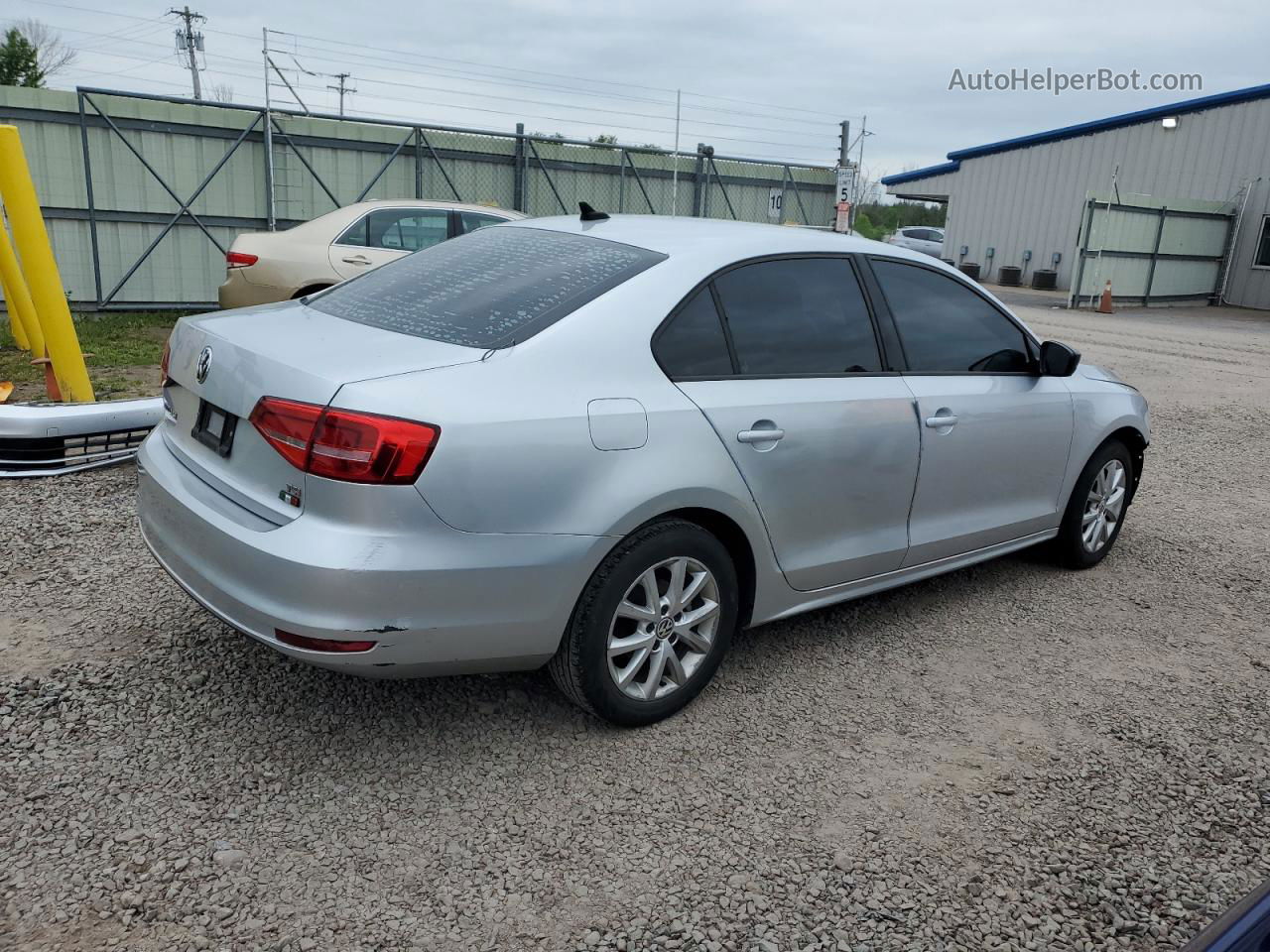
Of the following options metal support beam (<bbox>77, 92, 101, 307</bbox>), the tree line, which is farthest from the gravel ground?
the tree line

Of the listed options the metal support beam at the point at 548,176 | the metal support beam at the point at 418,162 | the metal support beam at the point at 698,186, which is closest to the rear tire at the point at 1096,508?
the metal support beam at the point at 418,162

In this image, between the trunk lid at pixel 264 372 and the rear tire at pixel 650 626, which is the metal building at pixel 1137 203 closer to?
the rear tire at pixel 650 626

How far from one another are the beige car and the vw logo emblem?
581cm

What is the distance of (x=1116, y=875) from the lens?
263 cm

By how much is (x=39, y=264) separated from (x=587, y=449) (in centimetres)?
507

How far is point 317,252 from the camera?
29.6 ft

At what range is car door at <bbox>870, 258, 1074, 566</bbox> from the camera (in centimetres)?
389

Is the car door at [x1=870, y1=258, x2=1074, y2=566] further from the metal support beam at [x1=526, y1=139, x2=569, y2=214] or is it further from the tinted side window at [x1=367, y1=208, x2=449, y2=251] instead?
the metal support beam at [x1=526, y1=139, x2=569, y2=214]

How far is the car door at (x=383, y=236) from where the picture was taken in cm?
908

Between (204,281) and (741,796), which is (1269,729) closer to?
(741,796)

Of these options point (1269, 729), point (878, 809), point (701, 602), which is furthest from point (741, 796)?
point (1269, 729)

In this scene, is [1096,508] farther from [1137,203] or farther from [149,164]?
[1137,203]

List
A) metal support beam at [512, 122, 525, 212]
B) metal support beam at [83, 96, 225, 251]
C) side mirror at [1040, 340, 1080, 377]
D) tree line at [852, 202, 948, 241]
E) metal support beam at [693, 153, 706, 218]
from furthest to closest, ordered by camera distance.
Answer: tree line at [852, 202, 948, 241] < metal support beam at [693, 153, 706, 218] < metal support beam at [512, 122, 525, 212] < metal support beam at [83, 96, 225, 251] < side mirror at [1040, 340, 1080, 377]

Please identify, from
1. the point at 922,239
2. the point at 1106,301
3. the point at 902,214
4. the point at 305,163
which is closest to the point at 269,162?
the point at 305,163
